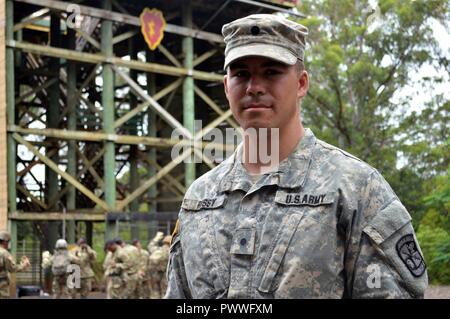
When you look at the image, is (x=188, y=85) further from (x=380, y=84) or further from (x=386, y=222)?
(x=386, y=222)

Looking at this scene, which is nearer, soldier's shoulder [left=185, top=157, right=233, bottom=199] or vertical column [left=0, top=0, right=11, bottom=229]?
soldier's shoulder [left=185, top=157, right=233, bottom=199]

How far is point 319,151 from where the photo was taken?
8.63 feet

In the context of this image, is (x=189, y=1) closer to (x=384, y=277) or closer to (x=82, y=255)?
(x=82, y=255)

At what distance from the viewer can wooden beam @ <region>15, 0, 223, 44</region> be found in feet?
57.4

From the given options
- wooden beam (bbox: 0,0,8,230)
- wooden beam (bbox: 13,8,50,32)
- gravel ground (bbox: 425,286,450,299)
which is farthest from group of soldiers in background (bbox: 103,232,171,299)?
gravel ground (bbox: 425,286,450,299)

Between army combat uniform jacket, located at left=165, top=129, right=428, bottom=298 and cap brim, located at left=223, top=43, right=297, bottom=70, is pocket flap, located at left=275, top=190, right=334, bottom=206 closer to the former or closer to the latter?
army combat uniform jacket, located at left=165, top=129, right=428, bottom=298

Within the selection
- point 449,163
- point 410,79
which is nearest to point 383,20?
point 410,79

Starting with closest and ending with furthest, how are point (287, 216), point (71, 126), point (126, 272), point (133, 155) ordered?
point (287, 216) → point (126, 272) → point (71, 126) → point (133, 155)

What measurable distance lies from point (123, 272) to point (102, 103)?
15.7ft

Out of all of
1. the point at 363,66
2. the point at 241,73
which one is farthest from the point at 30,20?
the point at 241,73

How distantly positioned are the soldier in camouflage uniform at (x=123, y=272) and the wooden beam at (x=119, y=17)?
218 inches

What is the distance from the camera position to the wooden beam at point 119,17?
57.4ft

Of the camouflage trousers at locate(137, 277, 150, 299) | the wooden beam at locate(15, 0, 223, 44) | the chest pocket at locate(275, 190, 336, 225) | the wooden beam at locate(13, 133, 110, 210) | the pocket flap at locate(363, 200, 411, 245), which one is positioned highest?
the wooden beam at locate(15, 0, 223, 44)

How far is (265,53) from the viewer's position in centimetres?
244
